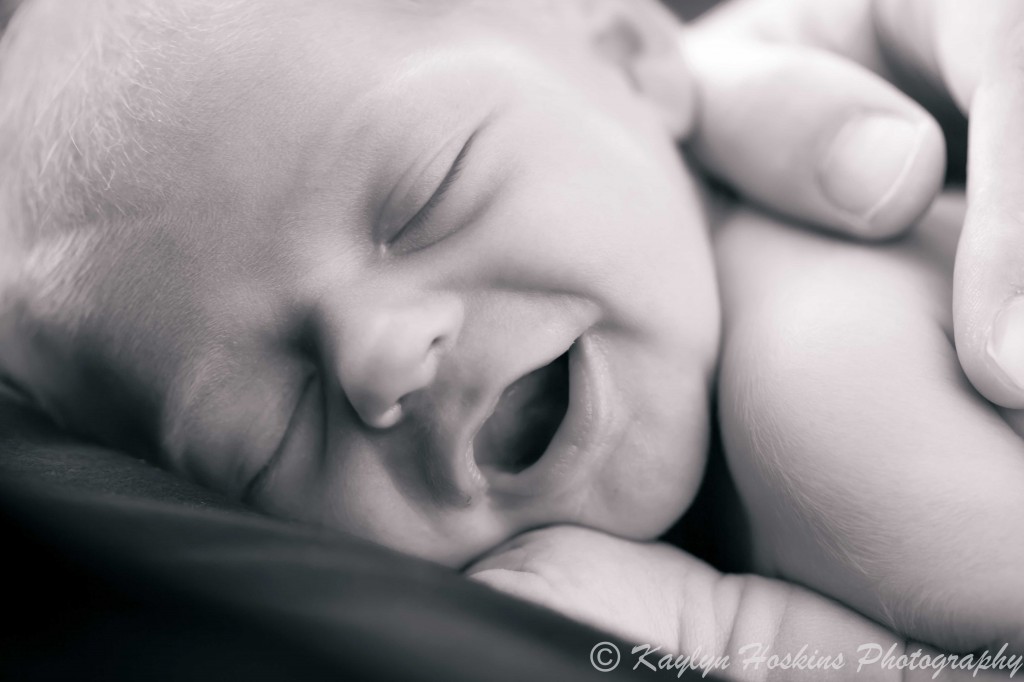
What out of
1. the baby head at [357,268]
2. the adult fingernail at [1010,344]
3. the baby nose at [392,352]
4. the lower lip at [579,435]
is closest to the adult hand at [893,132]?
the adult fingernail at [1010,344]

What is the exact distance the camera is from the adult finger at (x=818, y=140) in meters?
0.86

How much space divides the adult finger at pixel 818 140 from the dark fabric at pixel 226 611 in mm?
615

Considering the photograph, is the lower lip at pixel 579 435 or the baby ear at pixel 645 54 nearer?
the lower lip at pixel 579 435

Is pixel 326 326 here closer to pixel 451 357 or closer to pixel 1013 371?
pixel 451 357

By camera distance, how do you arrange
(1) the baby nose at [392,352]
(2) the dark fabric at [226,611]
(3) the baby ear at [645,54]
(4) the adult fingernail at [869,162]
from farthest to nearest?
(3) the baby ear at [645,54] < (4) the adult fingernail at [869,162] < (1) the baby nose at [392,352] < (2) the dark fabric at [226,611]

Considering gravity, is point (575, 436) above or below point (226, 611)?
below

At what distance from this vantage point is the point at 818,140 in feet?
2.97

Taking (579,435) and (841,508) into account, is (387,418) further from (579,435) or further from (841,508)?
(841,508)

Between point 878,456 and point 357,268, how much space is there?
0.46 metres

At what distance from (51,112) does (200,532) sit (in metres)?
0.52

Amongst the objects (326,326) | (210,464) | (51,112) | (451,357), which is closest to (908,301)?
(451,357)

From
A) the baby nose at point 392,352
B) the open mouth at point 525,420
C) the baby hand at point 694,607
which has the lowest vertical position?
the baby hand at point 694,607

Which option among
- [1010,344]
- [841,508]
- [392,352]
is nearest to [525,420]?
[392,352]

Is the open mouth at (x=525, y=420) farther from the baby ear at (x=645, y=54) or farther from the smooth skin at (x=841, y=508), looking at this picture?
the baby ear at (x=645, y=54)
